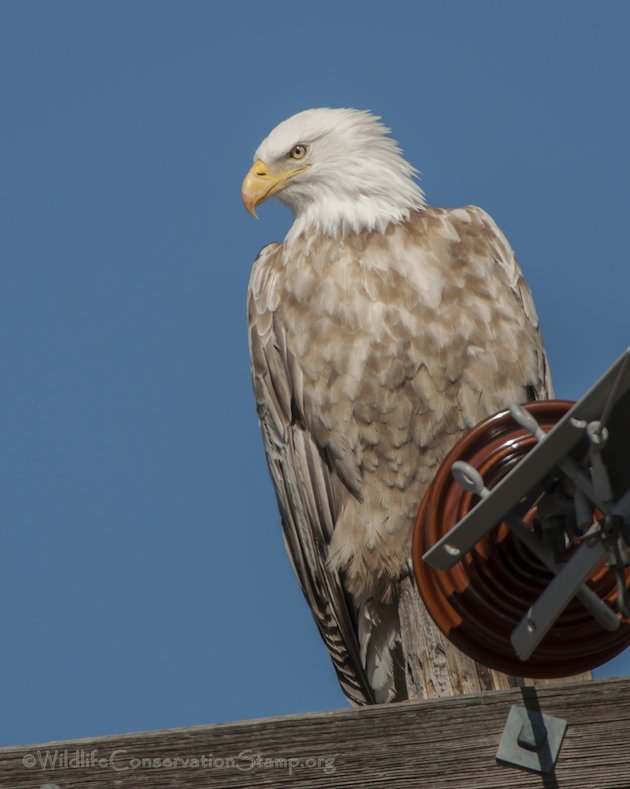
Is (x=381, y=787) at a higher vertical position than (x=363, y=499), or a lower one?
higher

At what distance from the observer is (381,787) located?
8.54 feet

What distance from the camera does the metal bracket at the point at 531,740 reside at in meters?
2.59

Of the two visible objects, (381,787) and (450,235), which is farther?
(450,235)

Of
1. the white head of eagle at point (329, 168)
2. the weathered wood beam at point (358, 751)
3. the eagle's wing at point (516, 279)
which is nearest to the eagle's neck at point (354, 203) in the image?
the white head of eagle at point (329, 168)

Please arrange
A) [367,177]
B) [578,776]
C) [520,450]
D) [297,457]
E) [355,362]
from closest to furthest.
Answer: [578,776]
[520,450]
[355,362]
[297,457]
[367,177]

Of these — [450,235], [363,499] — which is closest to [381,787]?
[363,499]

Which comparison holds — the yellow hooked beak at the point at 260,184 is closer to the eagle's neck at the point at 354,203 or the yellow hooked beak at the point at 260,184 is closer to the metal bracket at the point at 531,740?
the eagle's neck at the point at 354,203

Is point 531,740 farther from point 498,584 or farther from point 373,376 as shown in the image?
point 373,376

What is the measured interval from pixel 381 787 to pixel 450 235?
325 centimetres

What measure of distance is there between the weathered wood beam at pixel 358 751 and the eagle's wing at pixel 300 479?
9.32ft

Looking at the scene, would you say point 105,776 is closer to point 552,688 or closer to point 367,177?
point 552,688

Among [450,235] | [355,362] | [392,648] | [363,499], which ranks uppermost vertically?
[450,235]

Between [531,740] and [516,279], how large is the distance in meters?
3.20

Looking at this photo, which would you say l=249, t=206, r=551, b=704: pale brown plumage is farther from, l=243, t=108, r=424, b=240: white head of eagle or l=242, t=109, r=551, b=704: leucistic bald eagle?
l=243, t=108, r=424, b=240: white head of eagle
